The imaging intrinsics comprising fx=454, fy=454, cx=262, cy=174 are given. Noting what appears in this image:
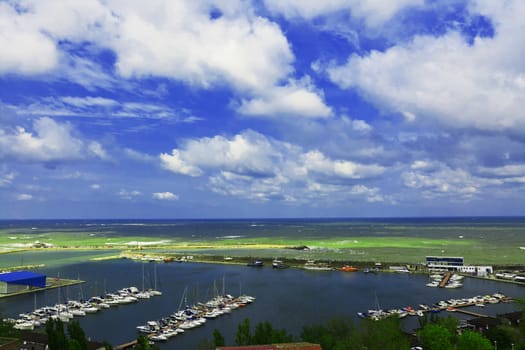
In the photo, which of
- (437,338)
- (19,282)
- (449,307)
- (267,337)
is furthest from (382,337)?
(19,282)

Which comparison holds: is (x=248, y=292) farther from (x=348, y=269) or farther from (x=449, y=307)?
(x=449, y=307)

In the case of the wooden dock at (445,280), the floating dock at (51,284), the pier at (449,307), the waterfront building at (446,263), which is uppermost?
the floating dock at (51,284)

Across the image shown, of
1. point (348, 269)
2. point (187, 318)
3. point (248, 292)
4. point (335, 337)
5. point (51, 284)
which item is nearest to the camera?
point (335, 337)

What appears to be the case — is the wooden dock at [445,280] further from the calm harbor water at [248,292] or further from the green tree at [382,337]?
the green tree at [382,337]

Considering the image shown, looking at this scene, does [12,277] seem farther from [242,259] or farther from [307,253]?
[307,253]

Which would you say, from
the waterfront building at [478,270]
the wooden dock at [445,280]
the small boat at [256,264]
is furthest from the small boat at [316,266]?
the waterfront building at [478,270]
